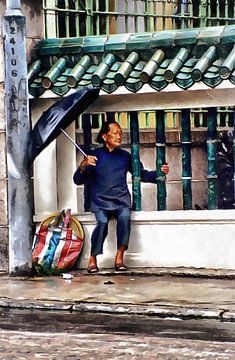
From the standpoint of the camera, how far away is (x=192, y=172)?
1442cm

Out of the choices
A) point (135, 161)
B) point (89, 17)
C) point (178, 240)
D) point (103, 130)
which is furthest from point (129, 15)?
point (178, 240)

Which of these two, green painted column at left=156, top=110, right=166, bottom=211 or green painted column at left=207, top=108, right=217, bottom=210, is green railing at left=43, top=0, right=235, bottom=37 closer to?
green painted column at left=156, top=110, right=166, bottom=211

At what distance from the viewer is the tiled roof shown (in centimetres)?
1266

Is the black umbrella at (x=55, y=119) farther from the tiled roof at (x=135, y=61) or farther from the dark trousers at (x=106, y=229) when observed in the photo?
the dark trousers at (x=106, y=229)

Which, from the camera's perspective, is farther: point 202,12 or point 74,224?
point 202,12

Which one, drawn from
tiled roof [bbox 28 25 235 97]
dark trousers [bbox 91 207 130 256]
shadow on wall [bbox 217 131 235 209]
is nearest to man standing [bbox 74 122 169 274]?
dark trousers [bbox 91 207 130 256]

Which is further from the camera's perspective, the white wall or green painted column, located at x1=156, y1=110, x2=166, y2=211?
green painted column, located at x1=156, y1=110, x2=166, y2=211

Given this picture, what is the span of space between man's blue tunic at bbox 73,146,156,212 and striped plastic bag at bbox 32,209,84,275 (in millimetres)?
412

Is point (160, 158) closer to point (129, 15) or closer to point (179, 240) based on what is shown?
point (179, 240)

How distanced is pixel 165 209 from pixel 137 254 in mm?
736

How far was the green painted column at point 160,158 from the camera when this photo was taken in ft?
43.7

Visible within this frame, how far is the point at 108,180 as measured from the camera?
13.2 metres

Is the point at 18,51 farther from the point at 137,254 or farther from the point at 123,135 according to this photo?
the point at 137,254

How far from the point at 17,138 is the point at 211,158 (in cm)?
265
